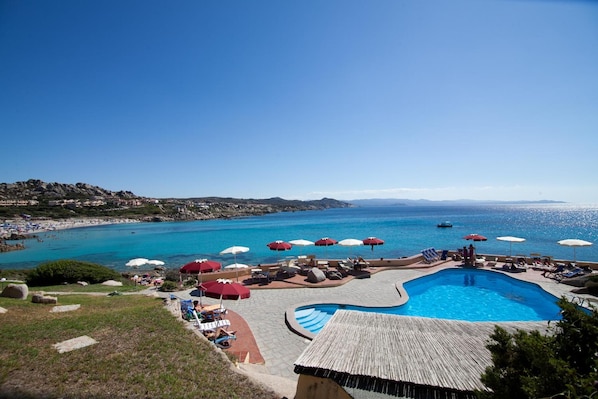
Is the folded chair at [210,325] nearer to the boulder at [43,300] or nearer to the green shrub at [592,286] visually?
the boulder at [43,300]

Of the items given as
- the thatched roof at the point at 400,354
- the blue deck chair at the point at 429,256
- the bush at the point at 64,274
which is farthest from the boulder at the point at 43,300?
the blue deck chair at the point at 429,256

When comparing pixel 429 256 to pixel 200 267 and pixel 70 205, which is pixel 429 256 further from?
pixel 70 205

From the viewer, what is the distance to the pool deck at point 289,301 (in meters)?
7.45

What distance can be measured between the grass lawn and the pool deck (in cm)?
110

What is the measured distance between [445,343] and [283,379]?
12.9 feet

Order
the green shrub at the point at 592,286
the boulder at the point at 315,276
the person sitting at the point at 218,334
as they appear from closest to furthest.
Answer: the person sitting at the point at 218,334
the green shrub at the point at 592,286
the boulder at the point at 315,276

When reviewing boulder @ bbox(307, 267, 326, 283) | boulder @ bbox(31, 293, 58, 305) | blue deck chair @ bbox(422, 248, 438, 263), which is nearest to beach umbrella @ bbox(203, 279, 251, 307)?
boulder @ bbox(31, 293, 58, 305)

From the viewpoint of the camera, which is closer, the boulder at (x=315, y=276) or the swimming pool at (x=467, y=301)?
the swimming pool at (x=467, y=301)

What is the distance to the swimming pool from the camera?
40.5ft

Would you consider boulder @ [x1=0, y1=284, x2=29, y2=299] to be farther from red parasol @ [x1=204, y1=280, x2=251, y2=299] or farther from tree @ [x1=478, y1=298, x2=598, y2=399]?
tree @ [x1=478, y1=298, x2=598, y2=399]

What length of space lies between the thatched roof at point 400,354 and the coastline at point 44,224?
8484cm

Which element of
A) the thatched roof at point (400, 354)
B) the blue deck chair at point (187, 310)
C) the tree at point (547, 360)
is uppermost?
the tree at point (547, 360)

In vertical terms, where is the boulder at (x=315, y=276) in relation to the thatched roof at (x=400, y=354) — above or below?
below

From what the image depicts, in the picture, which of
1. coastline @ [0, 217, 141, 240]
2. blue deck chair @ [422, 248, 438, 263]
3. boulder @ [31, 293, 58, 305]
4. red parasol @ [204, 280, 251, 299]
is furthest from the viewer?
coastline @ [0, 217, 141, 240]
